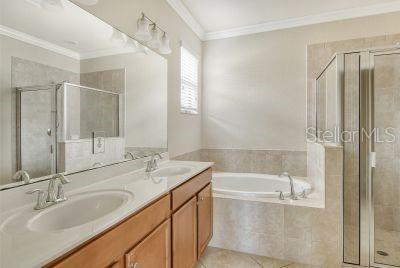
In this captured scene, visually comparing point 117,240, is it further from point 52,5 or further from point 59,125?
point 52,5

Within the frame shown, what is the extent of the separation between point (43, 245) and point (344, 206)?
2.36 meters

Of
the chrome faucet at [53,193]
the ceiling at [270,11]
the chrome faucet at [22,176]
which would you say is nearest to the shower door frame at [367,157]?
the ceiling at [270,11]

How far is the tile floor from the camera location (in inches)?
76.4

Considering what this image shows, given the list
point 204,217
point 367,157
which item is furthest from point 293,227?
point 367,157

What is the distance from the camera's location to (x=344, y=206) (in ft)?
6.73

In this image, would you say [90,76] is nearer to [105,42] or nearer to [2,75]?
[105,42]

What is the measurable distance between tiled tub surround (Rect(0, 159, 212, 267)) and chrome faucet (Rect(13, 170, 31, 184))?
3 cm

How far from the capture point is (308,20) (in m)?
2.82

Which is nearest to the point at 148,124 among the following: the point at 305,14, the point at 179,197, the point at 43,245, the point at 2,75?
the point at 179,197

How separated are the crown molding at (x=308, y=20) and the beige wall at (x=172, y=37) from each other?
445mm

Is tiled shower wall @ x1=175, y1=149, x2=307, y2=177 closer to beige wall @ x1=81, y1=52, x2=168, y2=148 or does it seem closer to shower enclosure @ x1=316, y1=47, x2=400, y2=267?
beige wall @ x1=81, y1=52, x2=168, y2=148

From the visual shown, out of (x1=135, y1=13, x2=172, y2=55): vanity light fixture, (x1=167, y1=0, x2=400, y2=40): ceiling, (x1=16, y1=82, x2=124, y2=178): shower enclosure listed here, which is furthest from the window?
(x1=16, y1=82, x2=124, y2=178): shower enclosure

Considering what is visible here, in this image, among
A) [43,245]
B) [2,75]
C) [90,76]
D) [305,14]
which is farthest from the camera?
[305,14]

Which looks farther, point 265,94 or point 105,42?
point 265,94
